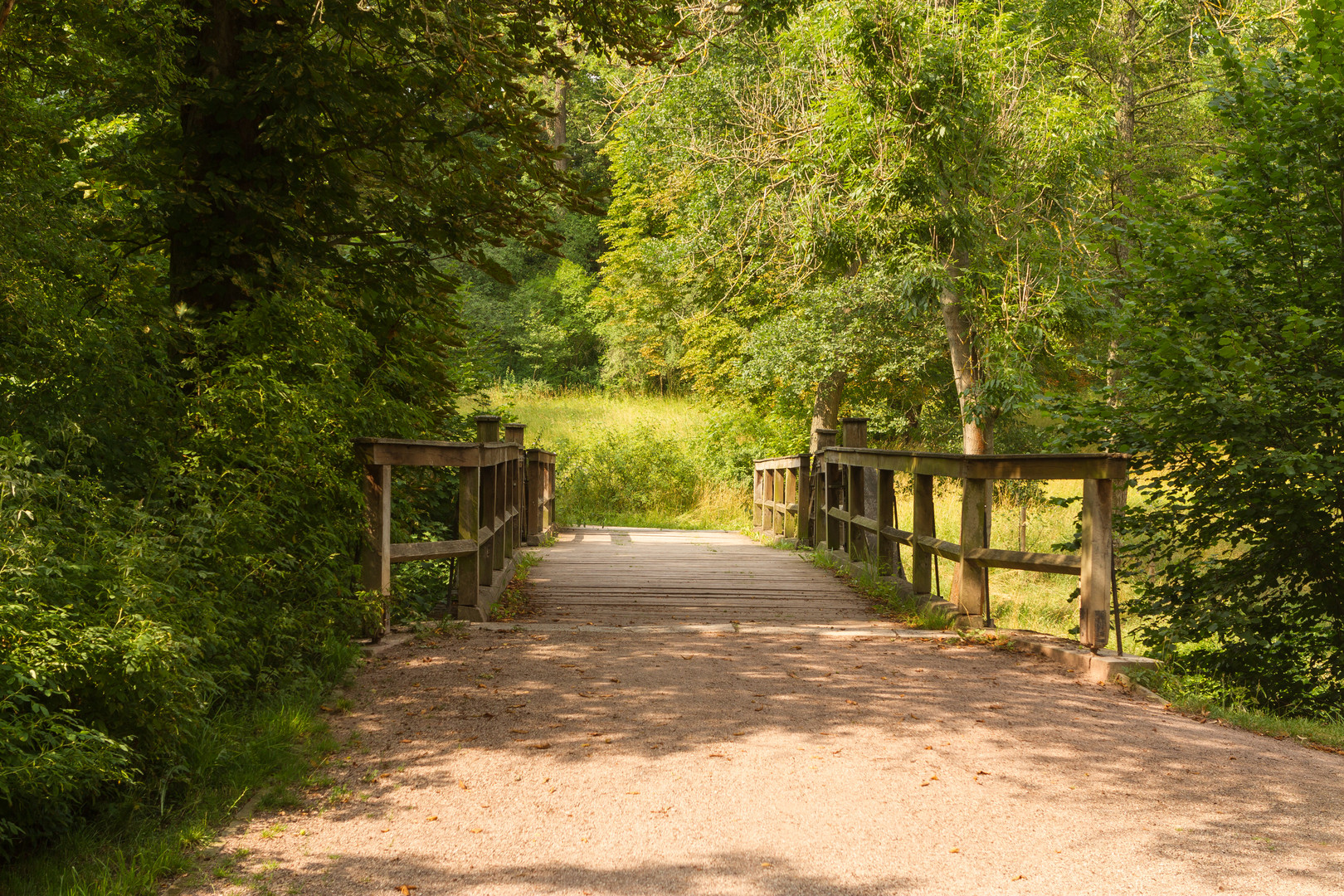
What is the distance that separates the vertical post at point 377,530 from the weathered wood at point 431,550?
0.09 m

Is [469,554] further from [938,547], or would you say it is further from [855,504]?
[855,504]

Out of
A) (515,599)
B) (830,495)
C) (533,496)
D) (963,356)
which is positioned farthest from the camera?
(963,356)

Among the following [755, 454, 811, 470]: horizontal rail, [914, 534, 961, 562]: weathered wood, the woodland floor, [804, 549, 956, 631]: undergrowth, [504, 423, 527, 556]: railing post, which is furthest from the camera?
[755, 454, 811, 470]: horizontal rail

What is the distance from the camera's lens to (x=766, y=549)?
46.9 ft

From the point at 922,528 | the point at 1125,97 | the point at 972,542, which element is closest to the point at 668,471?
the point at 1125,97

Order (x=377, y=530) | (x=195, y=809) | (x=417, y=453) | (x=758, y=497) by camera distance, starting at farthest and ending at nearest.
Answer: (x=758, y=497) < (x=417, y=453) < (x=377, y=530) < (x=195, y=809)

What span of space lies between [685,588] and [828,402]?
12.6 m

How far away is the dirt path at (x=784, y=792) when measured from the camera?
10.8 ft

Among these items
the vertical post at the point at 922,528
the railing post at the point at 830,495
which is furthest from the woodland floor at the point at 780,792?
the railing post at the point at 830,495

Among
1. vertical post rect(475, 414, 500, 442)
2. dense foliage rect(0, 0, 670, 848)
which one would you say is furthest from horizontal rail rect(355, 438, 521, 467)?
vertical post rect(475, 414, 500, 442)

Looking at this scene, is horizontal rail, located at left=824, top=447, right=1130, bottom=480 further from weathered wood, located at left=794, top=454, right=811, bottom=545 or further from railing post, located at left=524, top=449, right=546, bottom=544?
railing post, located at left=524, top=449, right=546, bottom=544

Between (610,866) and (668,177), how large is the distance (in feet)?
65.4

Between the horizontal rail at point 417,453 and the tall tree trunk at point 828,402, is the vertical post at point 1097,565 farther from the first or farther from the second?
the tall tree trunk at point 828,402

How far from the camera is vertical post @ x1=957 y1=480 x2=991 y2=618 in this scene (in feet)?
23.3
